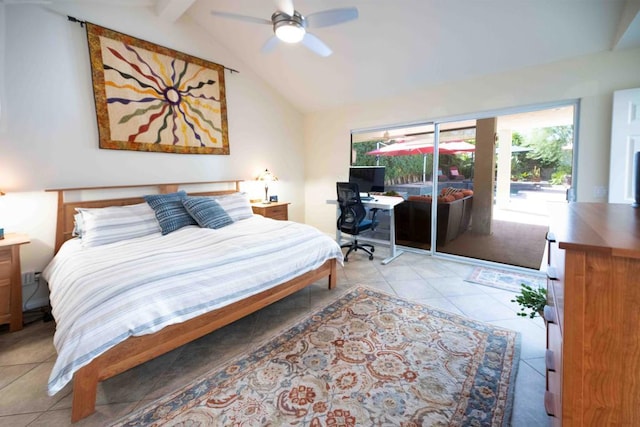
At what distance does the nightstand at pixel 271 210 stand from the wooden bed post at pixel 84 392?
3.02m

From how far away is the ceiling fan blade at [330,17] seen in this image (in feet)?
8.09

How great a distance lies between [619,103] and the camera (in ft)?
9.30

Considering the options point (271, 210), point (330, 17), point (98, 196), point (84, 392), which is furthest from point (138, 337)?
point (271, 210)

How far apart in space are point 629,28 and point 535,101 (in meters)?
0.96

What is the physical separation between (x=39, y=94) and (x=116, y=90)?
26.5 inches

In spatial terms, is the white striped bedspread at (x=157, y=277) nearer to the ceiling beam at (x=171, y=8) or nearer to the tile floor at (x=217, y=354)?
the tile floor at (x=217, y=354)

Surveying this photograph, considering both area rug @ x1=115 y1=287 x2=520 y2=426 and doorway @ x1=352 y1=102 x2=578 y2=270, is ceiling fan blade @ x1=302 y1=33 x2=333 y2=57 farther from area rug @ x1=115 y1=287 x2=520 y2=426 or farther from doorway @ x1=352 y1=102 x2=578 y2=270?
area rug @ x1=115 y1=287 x2=520 y2=426

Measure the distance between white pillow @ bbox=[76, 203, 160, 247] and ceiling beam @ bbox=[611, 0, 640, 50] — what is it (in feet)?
15.5

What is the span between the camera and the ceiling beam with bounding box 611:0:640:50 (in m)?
2.37

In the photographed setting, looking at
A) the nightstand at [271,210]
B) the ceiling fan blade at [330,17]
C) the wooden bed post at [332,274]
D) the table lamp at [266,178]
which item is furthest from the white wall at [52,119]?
the wooden bed post at [332,274]

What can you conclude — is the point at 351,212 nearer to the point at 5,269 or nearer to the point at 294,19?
the point at 294,19

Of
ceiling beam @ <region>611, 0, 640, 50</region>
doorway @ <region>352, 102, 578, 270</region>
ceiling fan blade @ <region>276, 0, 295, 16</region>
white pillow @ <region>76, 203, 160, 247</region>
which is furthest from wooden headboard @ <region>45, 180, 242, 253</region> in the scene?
ceiling beam @ <region>611, 0, 640, 50</region>

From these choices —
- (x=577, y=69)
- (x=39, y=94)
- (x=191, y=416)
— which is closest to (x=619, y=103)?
(x=577, y=69)

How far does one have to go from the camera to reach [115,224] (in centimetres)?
284
